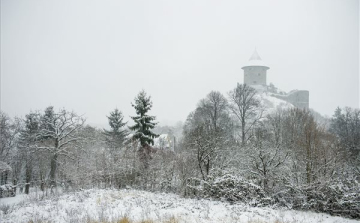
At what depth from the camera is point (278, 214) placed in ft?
30.4

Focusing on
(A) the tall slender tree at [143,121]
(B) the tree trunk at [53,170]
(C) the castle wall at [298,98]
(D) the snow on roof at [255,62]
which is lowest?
(B) the tree trunk at [53,170]

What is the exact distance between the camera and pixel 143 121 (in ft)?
73.8

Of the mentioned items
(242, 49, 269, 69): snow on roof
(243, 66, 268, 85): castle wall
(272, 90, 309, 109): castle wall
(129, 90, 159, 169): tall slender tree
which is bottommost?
(129, 90, 159, 169): tall slender tree

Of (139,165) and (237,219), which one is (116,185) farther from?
(237,219)

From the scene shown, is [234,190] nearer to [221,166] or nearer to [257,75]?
[221,166]

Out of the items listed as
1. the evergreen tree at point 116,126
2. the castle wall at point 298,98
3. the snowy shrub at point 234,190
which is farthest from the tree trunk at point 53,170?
the castle wall at point 298,98

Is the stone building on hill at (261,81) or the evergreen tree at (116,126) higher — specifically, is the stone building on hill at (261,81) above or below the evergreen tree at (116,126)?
above

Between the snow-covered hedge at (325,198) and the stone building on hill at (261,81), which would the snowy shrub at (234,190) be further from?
the stone building on hill at (261,81)

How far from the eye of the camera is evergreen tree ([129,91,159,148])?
2222cm

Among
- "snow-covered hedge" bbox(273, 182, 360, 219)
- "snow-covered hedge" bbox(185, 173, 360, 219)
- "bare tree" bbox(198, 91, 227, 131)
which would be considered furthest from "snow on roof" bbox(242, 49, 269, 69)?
"snow-covered hedge" bbox(273, 182, 360, 219)

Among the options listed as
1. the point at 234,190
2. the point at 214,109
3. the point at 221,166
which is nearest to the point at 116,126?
the point at 214,109

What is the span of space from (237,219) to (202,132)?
8.32 meters

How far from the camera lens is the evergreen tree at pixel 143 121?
22219 millimetres

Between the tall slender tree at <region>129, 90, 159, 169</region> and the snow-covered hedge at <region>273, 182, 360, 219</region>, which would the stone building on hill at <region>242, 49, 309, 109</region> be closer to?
the tall slender tree at <region>129, 90, 159, 169</region>
